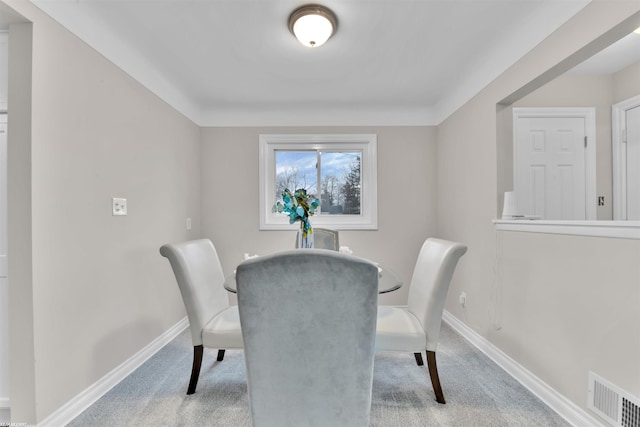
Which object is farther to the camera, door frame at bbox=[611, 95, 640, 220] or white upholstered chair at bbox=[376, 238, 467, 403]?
door frame at bbox=[611, 95, 640, 220]

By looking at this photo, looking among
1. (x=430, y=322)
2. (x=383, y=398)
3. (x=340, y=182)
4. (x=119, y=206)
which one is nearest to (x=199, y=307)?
(x=119, y=206)

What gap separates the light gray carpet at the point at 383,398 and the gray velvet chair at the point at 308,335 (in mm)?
727

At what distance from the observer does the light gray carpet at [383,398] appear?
157 cm

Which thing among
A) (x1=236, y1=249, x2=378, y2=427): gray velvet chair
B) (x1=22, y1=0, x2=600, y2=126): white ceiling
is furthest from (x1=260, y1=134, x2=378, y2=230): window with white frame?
(x1=236, y1=249, x2=378, y2=427): gray velvet chair

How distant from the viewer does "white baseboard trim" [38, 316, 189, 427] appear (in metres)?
1.51

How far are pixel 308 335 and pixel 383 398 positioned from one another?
1.14 metres

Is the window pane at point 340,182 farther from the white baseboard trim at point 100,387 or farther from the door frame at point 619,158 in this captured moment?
the door frame at point 619,158

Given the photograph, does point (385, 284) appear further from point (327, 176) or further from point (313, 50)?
point (327, 176)

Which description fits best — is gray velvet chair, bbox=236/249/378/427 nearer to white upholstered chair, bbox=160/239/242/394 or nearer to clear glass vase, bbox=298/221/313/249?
white upholstered chair, bbox=160/239/242/394

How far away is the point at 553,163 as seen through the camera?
8.22 ft

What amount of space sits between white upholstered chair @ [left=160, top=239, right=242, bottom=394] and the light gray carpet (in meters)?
0.20

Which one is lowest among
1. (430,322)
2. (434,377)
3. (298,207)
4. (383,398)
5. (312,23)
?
(383,398)

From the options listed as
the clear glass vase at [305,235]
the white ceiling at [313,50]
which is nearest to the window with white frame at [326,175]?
the white ceiling at [313,50]

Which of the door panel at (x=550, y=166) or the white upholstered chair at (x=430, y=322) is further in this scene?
the door panel at (x=550, y=166)
